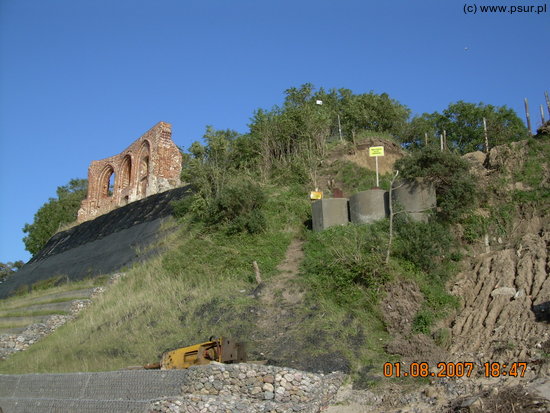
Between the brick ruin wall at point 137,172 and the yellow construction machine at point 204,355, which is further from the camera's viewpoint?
the brick ruin wall at point 137,172

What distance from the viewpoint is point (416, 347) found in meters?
9.20

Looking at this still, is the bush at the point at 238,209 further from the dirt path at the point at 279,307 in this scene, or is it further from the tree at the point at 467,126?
the tree at the point at 467,126

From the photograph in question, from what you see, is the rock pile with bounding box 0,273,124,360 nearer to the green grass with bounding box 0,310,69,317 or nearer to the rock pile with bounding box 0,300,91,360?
the rock pile with bounding box 0,300,91,360

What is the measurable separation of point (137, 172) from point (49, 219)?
12.2 meters

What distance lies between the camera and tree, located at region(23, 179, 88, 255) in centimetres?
3697

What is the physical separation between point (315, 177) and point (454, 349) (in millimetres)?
9941

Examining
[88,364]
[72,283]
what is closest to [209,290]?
[88,364]

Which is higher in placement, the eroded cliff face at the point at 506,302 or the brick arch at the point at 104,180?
the brick arch at the point at 104,180

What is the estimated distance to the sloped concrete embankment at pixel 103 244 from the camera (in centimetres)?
1978

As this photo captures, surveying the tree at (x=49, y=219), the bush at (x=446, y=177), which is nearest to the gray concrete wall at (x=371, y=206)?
the bush at (x=446, y=177)

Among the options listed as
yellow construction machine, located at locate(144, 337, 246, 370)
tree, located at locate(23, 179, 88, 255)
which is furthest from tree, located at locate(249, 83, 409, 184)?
tree, located at locate(23, 179, 88, 255)

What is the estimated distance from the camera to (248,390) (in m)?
7.86

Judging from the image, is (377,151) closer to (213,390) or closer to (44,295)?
(213,390)

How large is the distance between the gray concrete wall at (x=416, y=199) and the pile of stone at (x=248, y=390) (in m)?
6.16
